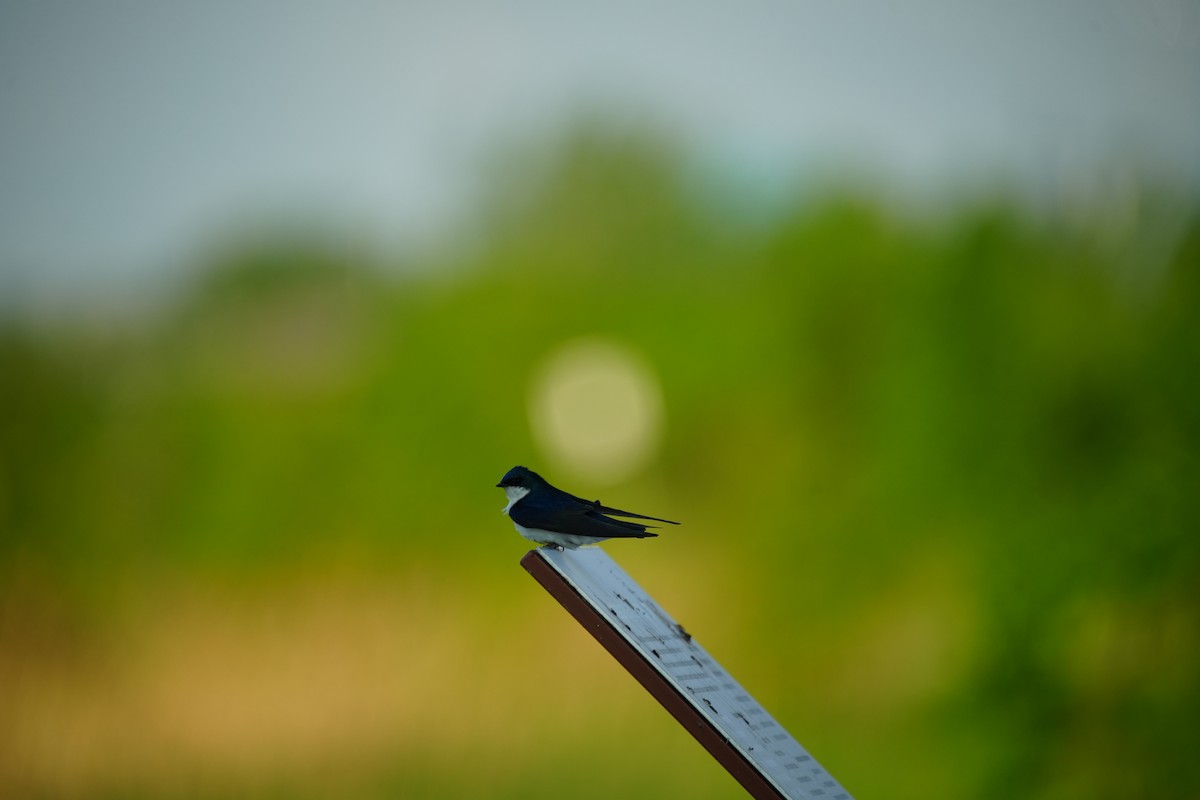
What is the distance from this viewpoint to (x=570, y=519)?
9.50ft

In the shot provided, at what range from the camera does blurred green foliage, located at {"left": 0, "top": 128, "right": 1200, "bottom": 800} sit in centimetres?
766

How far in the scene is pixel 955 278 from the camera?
959 cm

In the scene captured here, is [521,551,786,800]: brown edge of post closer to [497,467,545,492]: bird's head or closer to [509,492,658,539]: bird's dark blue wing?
[509,492,658,539]: bird's dark blue wing

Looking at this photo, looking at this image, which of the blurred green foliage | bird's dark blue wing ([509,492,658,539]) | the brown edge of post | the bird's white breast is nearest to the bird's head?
the bird's white breast

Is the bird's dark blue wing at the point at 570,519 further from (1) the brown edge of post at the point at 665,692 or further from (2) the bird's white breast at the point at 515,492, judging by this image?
(1) the brown edge of post at the point at 665,692

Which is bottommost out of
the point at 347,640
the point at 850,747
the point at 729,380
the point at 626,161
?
the point at 850,747

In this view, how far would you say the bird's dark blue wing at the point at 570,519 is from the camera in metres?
2.84

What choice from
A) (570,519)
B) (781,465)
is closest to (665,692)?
(570,519)

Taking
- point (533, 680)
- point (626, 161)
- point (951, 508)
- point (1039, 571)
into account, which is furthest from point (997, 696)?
point (626, 161)

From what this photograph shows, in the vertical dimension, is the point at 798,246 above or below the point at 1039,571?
above

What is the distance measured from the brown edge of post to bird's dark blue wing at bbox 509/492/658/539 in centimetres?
51

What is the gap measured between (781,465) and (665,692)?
7.59 metres

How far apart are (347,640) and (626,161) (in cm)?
523

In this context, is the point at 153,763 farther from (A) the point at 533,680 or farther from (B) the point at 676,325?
(B) the point at 676,325
